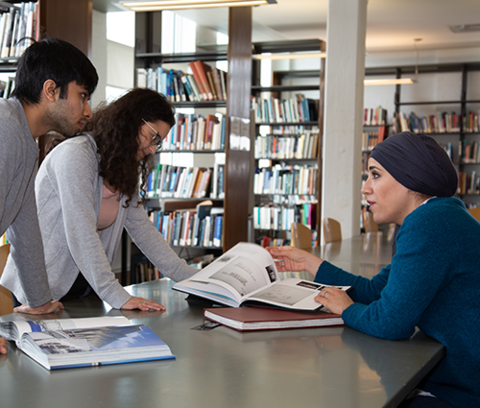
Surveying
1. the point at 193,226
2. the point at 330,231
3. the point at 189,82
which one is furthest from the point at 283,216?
the point at 330,231

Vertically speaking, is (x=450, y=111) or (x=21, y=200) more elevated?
(x=450, y=111)

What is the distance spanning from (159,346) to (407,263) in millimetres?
562

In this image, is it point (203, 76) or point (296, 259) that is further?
point (203, 76)

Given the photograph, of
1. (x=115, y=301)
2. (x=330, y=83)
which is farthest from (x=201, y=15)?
(x=115, y=301)

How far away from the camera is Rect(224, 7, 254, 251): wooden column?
448 centimetres

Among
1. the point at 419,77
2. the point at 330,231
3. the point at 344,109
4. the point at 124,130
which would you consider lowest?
the point at 330,231

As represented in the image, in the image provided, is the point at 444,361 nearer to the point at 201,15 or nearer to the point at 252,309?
the point at 252,309

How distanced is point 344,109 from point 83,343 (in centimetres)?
383

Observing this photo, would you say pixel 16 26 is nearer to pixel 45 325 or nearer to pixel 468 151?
pixel 45 325

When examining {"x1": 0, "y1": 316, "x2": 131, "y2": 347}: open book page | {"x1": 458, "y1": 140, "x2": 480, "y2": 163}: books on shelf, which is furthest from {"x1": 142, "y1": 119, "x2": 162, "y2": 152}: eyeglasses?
{"x1": 458, "y1": 140, "x2": 480, "y2": 163}: books on shelf

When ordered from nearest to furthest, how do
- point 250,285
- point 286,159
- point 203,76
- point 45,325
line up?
point 45,325 < point 250,285 < point 203,76 < point 286,159

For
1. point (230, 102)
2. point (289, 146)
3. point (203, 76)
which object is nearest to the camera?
point (230, 102)

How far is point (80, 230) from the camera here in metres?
1.47

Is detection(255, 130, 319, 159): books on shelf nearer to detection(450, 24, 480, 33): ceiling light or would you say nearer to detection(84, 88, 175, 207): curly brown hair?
detection(450, 24, 480, 33): ceiling light
